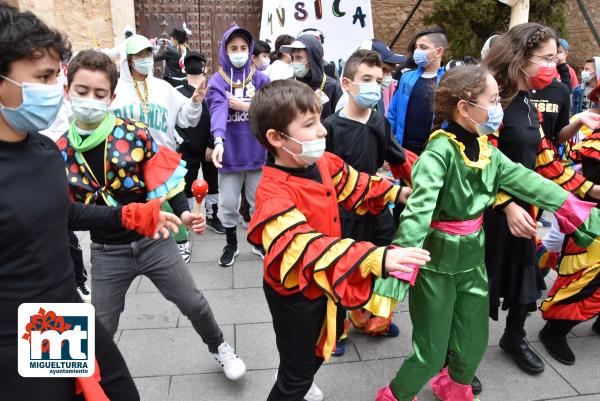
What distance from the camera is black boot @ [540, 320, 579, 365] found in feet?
9.98

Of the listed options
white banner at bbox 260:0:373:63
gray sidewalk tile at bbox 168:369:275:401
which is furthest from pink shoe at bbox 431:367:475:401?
white banner at bbox 260:0:373:63

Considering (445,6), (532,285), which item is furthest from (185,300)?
(445,6)

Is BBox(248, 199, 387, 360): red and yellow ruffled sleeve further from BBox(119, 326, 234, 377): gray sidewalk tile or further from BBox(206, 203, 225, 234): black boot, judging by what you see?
BBox(206, 203, 225, 234): black boot

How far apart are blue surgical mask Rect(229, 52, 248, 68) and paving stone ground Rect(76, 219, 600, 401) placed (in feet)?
6.66

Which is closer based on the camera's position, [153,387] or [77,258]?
[153,387]

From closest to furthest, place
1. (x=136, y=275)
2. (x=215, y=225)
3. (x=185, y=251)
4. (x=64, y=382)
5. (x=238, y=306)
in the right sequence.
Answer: (x=64, y=382) → (x=136, y=275) → (x=238, y=306) → (x=185, y=251) → (x=215, y=225)

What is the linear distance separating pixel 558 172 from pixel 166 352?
8.82 feet

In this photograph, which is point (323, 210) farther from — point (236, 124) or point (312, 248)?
point (236, 124)

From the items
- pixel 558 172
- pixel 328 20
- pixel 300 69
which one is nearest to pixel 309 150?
pixel 558 172

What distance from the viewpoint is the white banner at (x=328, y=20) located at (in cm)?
749

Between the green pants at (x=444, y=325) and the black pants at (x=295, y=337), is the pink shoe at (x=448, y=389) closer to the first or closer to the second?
the green pants at (x=444, y=325)

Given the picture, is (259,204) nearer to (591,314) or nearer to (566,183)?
(566,183)

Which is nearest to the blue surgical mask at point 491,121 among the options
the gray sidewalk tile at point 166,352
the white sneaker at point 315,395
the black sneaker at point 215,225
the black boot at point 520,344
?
the black boot at point 520,344

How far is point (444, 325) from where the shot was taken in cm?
227
